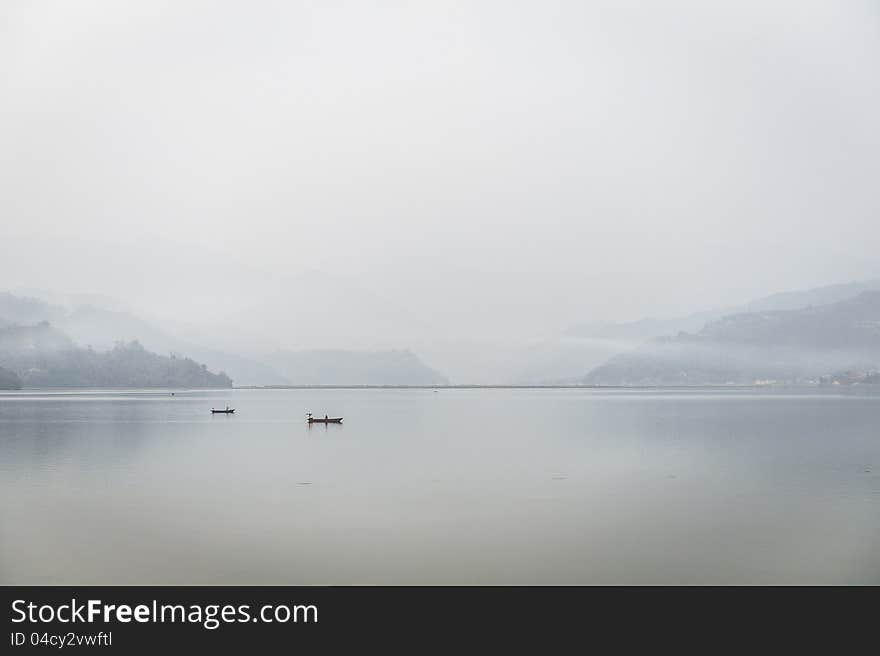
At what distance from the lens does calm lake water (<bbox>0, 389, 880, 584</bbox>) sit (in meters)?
12.2

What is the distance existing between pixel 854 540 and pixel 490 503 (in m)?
7.01

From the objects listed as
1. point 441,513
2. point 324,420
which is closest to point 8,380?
point 324,420

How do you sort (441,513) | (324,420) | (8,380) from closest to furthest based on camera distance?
(441,513) → (324,420) → (8,380)

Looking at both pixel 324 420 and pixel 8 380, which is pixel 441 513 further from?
pixel 8 380

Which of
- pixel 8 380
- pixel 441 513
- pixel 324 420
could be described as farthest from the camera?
pixel 8 380

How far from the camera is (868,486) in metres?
20.0

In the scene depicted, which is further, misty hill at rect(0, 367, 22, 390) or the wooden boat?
misty hill at rect(0, 367, 22, 390)

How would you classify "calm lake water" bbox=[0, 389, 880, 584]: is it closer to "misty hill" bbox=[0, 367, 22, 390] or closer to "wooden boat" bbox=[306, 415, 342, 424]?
"wooden boat" bbox=[306, 415, 342, 424]

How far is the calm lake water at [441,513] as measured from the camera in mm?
12219

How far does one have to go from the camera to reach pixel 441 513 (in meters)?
16.8

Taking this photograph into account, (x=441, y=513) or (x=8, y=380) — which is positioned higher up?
(x=8, y=380)

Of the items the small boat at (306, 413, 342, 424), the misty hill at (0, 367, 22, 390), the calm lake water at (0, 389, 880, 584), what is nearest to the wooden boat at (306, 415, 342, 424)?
the small boat at (306, 413, 342, 424)
